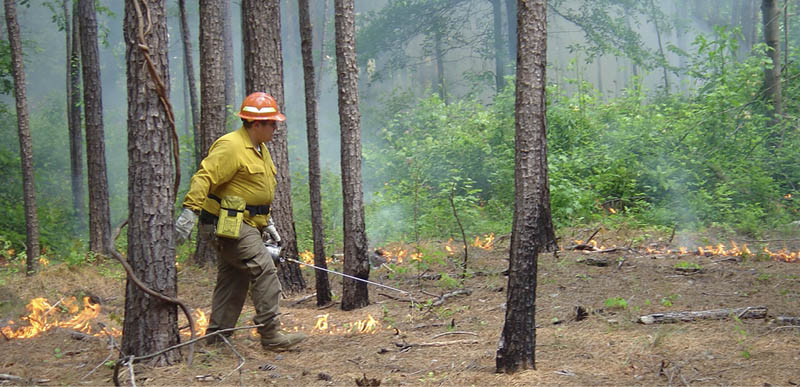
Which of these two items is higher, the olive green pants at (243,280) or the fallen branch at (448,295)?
the olive green pants at (243,280)

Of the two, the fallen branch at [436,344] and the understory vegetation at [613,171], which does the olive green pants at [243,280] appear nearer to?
the fallen branch at [436,344]

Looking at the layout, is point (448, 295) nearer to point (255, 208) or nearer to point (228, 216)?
point (255, 208)

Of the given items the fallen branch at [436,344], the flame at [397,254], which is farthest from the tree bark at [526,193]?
the flame at [397,254]

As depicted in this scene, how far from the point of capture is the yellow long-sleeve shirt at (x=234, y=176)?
518 cm

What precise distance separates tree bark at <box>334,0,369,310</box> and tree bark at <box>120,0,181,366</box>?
2.67 meters

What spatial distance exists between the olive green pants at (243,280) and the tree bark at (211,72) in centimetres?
349

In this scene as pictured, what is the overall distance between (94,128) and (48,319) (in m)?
5.66

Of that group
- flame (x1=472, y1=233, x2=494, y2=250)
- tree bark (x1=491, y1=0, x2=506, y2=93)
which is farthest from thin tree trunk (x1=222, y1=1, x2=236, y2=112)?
tree bark (x1=491, y1=0, x2=506, y2=93)

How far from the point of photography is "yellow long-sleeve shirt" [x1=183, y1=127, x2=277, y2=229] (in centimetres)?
518

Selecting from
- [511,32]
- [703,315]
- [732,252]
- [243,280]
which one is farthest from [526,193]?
[511,32]

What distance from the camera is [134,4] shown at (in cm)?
475

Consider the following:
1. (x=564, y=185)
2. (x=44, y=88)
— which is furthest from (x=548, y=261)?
(x=44, y=88)

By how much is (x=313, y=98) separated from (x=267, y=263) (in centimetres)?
311

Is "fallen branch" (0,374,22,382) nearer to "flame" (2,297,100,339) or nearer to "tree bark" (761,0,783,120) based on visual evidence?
"flame" (2,297,100,339)
